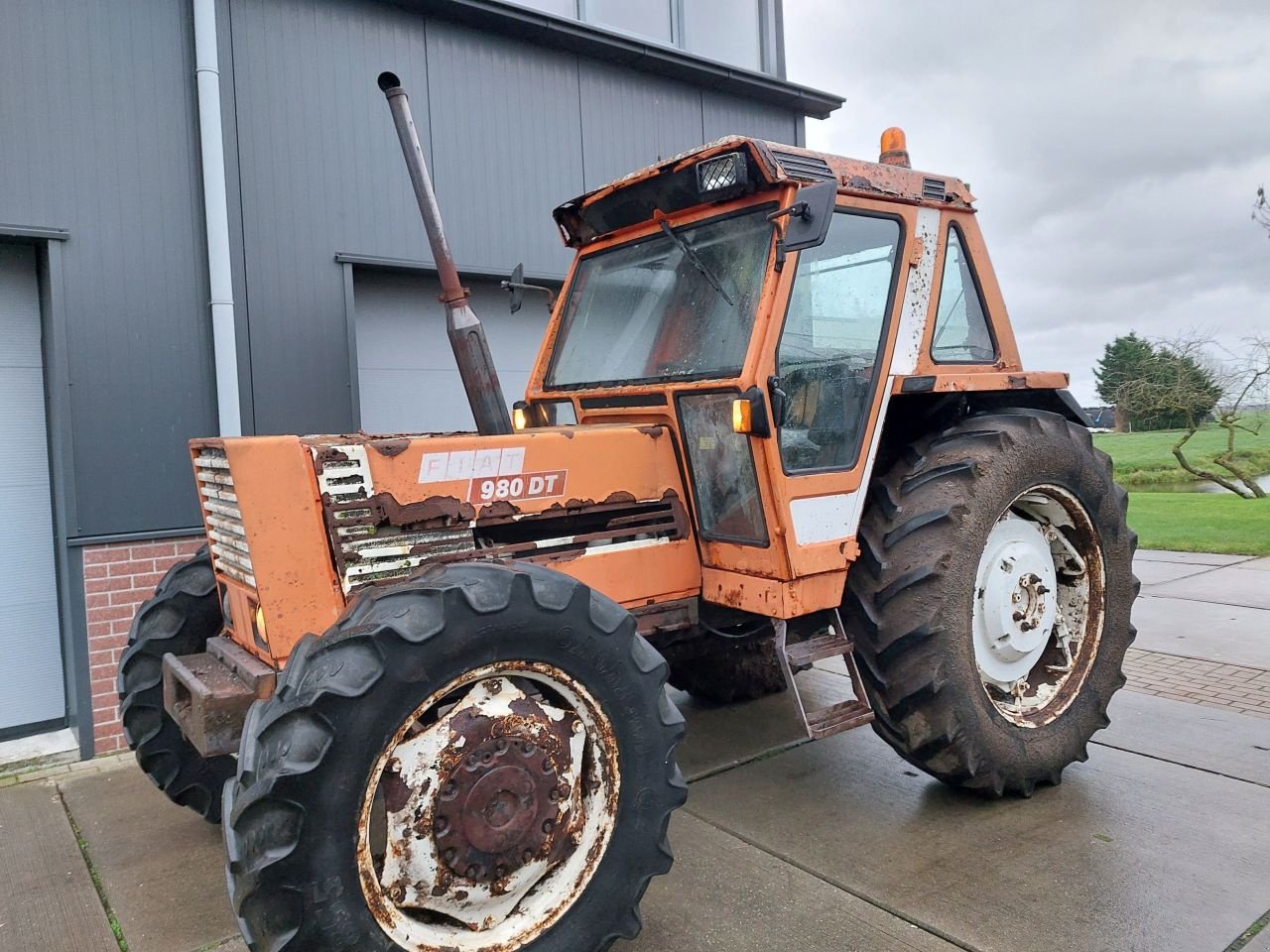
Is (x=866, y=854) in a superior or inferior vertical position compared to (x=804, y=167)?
Answer: inferior

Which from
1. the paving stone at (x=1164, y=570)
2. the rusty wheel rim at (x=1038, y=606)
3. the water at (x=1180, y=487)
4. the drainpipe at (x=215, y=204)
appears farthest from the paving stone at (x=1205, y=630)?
the water at (x=1180, y=487)

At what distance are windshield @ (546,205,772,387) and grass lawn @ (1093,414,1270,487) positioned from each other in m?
14.1

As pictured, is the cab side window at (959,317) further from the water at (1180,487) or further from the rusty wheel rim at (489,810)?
the water at (1180,487)

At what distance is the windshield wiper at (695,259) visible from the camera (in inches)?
137

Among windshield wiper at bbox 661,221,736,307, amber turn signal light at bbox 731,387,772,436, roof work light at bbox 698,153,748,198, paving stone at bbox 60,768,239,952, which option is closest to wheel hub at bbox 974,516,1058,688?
amber turn signal light at bbox 731,387,772,436

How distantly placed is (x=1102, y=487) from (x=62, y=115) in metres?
5.26

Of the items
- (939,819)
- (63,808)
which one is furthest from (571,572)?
(63,808)

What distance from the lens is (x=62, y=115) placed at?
15.1ft

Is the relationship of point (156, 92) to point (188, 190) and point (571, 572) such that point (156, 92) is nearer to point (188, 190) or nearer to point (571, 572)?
point (188, 190)

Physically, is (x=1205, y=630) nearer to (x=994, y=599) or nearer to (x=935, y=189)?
(x=994, y=599)

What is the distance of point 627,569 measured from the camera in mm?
3453

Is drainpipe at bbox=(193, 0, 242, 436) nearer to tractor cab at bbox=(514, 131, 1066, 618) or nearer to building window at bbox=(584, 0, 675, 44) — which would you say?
tractor cab at bbox=(514, 131, 1066, 618)

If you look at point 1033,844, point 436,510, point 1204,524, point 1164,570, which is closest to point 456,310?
point 436,510

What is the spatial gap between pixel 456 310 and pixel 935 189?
2071 millimetres
